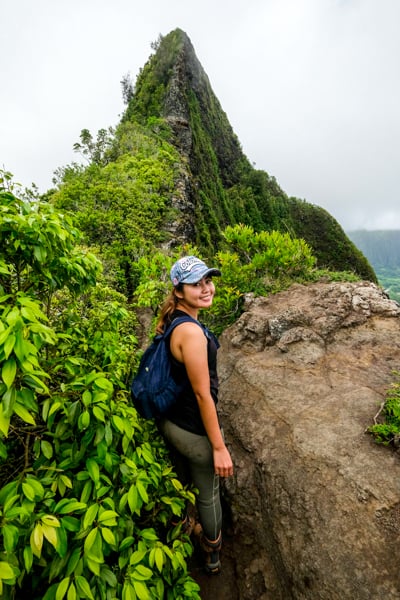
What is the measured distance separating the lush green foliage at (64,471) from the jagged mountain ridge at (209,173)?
429 inches

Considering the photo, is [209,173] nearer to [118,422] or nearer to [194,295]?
[194,295]

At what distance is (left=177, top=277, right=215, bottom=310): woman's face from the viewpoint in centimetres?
249

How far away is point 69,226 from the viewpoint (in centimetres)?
224

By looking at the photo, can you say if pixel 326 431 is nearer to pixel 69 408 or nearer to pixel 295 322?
pixel 295 322

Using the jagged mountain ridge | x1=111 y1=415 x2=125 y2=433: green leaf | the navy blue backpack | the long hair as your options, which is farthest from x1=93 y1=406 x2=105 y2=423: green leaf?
the jagged mountain ridge

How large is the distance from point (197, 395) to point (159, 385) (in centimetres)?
35

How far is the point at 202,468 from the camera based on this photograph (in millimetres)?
2584

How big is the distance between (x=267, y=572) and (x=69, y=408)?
274cm

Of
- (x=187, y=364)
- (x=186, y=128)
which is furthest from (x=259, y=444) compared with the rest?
(x=186, y=128)

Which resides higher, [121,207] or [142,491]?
[121,207]

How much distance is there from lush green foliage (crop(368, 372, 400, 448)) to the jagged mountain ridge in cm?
1060

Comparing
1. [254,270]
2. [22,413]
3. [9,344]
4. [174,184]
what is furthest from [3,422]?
[174,184]

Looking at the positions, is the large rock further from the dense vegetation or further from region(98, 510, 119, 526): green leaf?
region(98, 510, 119, 526): green leaf

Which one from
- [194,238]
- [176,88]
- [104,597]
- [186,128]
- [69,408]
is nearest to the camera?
[104,597]
